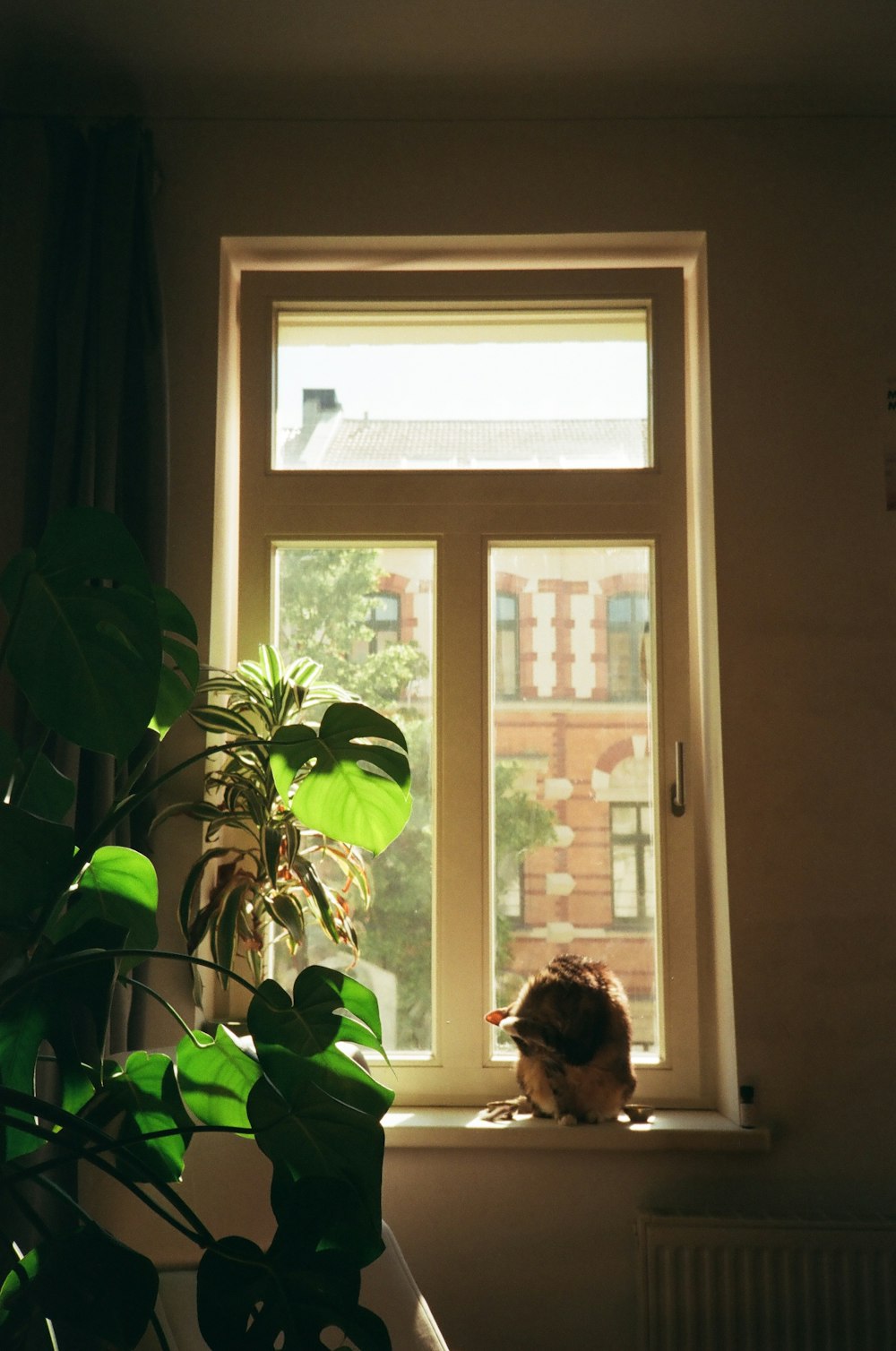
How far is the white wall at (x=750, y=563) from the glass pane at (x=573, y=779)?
0.24m

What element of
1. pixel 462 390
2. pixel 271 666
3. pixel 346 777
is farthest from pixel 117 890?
pixel 462 390

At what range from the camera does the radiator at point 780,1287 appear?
2166 mm

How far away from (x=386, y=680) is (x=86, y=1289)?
1863 millimetres

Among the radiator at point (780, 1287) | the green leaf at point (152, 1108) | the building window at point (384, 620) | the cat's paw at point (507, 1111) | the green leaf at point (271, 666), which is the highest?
the building window at point (384, 620)

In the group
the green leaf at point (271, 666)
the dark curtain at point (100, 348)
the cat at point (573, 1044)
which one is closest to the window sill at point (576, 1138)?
the cat at point (573, 1044)

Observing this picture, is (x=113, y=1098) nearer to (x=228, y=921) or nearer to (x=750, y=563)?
(x=228, y=921)

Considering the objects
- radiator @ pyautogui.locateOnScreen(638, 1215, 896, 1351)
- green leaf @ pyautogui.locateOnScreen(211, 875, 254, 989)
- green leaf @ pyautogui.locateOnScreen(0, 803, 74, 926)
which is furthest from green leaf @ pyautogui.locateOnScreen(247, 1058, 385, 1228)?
radiator @ pyautogui.locateOnScreen(638, 1215, 896, 1351)

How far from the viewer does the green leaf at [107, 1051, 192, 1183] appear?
979 mm

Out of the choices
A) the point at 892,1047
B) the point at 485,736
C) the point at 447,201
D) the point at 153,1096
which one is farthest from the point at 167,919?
the point at 447,201

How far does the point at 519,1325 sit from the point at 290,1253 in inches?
66.0

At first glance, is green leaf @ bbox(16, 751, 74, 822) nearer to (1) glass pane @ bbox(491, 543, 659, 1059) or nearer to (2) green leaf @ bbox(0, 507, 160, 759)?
(2) green leaf @ bbox(0, 507, 160, 759)

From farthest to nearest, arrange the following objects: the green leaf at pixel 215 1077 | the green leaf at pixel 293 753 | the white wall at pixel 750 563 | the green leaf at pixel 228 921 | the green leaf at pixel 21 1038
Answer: the white wall at pixel 750 563
the green leaf at pixel 228 921
the green leaf at pixel 293 753
the green leaf at pixel 215 1077
the green leaf at pixel 21 1038

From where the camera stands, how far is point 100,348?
2344 mm

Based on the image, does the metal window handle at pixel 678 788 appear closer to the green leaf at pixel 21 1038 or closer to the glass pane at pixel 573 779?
the glass pane at pixel 573 779
